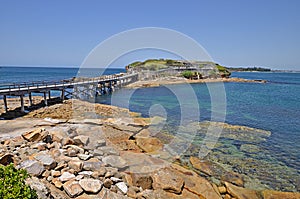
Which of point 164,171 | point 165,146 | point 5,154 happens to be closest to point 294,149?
point 165,146

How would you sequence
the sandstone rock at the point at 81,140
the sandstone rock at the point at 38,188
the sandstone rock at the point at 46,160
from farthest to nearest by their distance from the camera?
the sandstone rock at the point at 81,140, the sandstone rock at the point at 46,160, the sandstone rock at the point at 38,188

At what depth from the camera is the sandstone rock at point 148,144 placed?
443 inches

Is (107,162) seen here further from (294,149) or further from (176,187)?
(294,149)

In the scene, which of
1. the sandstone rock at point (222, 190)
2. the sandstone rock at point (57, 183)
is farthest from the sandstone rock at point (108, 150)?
the sandstone rock at point (222, 190)

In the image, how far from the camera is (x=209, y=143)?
13.1 meters

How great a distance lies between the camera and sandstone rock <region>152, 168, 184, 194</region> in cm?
739

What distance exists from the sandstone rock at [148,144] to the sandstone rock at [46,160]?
4984mm

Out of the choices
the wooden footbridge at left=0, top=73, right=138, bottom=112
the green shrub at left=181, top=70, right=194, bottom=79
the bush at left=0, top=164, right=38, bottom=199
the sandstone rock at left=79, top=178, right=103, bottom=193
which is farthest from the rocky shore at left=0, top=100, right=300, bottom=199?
the green shrub at left=181, top=70, right=194, bottom=79

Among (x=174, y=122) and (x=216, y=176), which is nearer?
(x=216, y=176)

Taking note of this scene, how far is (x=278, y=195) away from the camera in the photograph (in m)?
7.74

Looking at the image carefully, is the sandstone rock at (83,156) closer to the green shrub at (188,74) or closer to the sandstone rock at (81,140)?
the sandstone rock at (81,140)

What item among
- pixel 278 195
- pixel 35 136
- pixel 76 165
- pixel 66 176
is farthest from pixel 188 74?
pixel 66 176

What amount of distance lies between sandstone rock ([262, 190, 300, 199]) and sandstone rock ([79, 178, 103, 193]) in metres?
5.83

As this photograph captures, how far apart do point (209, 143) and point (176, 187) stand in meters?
6.28
